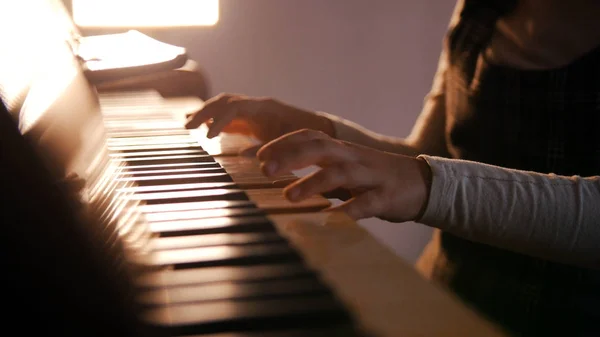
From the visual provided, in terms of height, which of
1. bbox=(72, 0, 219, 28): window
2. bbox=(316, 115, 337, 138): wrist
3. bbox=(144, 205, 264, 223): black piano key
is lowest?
bbox=(72, 0, 219, 28): window

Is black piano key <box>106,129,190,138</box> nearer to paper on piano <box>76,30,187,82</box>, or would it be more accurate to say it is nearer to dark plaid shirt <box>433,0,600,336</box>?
paper on piano <box>76,30,187,82</box>

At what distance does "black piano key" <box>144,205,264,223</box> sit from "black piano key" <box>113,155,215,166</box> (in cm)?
18

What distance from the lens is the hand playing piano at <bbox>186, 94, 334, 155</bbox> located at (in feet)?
2.77

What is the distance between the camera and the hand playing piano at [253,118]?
0.84m

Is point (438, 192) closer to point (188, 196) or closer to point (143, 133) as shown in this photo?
point (188, 196)

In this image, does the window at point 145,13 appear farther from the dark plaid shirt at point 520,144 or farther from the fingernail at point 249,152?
the fingernail at point 249,152

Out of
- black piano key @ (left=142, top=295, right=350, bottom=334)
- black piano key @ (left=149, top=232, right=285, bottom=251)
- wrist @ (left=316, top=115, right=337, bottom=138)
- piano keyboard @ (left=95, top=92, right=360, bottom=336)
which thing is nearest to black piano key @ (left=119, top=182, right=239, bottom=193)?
piano keyboard @ (left=95, top=92, right=360, bottom=336)

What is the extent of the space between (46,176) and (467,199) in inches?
15.7

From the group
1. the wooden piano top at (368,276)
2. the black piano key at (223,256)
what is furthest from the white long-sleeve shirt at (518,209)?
the black piano key at (223,256)

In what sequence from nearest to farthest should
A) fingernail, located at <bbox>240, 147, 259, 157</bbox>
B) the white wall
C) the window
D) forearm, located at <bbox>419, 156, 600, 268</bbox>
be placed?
1. forearm, located at <bbox>419, 156, 600, 268</bbox>
2. fingernail, located at <bbox>240, 147, 259, 157</bbox>
3. the window
4. the white wall

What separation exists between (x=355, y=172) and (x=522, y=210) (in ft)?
0.59

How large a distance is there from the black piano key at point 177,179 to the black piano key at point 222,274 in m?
0.21

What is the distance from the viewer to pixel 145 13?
1.97 metres

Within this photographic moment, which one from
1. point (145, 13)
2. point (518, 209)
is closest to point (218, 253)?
point (518, 209)
